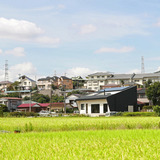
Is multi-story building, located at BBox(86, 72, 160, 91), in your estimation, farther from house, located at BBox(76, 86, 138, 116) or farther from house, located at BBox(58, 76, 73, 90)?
house, located at BBox(76, 86, 138, 116)

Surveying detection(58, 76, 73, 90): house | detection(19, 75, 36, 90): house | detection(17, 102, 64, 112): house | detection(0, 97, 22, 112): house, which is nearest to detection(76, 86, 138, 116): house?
detection(17, 102, 64, 112): house

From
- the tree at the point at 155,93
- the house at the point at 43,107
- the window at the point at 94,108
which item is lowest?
the house at the point at 43,107

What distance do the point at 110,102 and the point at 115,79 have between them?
49078 mm

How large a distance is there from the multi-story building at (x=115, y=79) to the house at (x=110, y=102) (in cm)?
3968

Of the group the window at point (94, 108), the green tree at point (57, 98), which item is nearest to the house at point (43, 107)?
the green tree at point (57, 98)

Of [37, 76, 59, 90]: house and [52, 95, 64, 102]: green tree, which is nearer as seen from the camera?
[52, 95, 64, 102]: green tree

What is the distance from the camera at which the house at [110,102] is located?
120 feet

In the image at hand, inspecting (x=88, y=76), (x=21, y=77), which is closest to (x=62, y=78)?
(x=88, y=76)

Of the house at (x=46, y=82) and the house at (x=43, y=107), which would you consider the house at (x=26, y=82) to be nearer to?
the house at (x=46, y=82)

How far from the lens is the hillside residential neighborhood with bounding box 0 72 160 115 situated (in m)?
37.8

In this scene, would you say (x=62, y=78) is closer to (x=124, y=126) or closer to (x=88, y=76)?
(x=88, y=76)

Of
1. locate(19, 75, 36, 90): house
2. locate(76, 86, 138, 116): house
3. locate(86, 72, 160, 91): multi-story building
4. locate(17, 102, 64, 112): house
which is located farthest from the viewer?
locate(19, 75, 36, 90): house

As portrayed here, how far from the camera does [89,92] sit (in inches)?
3108

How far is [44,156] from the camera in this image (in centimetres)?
568
